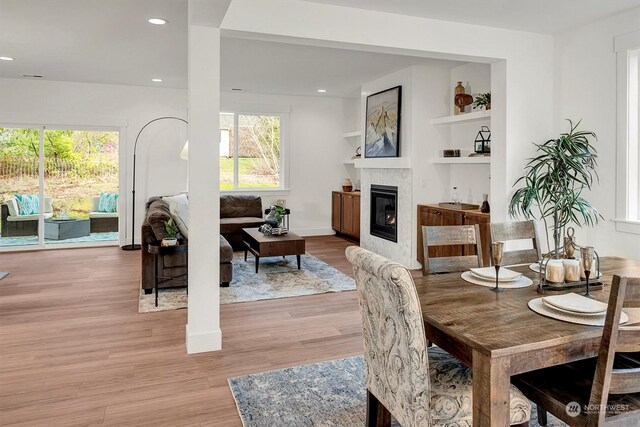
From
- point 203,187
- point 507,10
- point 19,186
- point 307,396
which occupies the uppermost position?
point 507,10

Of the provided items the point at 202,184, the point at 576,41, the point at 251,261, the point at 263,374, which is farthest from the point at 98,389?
the point at 576,41

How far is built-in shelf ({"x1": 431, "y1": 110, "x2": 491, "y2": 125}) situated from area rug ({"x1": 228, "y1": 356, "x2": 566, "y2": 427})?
311 centimetres

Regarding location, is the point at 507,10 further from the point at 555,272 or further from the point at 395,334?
the point at 395,334

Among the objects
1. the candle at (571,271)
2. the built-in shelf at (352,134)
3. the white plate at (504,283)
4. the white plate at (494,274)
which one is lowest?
the white plate at (504,283)

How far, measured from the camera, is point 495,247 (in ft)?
6.66

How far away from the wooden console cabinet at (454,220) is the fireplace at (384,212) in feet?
1.84

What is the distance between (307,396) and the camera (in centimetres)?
258

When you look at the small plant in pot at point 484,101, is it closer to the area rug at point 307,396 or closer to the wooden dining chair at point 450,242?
the wooden dining chair at point 450,242

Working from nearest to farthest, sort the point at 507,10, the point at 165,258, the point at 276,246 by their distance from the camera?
the point at 507,10 → the point at 165,258 → the point at 276,246

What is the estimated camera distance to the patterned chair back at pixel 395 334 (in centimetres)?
154

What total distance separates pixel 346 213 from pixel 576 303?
252 inches

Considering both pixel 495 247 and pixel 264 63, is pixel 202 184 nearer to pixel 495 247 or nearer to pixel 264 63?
pixel 495 247

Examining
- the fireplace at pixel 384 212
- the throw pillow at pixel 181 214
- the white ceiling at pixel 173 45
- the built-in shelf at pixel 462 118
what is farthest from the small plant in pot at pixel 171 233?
the built-in shelf at pixel 462 118

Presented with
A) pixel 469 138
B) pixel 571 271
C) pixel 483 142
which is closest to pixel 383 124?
pixel 469 138
